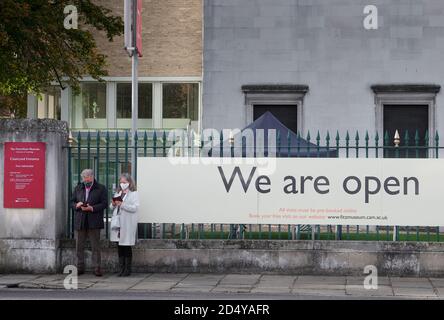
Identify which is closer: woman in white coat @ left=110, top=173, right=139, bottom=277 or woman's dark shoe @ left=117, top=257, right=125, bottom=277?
woman in white coat @ left=110, top=173, right=139, bottom=277

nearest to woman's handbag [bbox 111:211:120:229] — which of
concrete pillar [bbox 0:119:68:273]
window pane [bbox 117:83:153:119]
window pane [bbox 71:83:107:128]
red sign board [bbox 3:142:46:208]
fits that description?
concrete pillar [bbox 0:119:68:273]

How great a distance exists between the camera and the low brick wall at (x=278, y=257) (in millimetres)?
14648

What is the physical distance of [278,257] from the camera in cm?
1488

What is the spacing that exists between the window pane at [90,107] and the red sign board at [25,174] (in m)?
9.26

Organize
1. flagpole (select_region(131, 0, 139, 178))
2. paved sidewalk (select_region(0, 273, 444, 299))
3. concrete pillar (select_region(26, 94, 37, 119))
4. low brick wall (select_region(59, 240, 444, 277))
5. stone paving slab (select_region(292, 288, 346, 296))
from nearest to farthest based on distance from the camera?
stone paving slab (select_region(292, 288, 346, 296))
paved sidewalk (select_region(0, 273, 444, 299))
low brick wall (select_region(59, 240, 444, 277))
flagpole (select_region(131, 0, 139, 178))
concrete pillar (select_region(26, 94, 37, 119))

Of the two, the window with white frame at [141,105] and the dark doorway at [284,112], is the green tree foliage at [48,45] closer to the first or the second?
the window with white frame at [141,105]

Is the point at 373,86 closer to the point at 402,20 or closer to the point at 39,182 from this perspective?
the point at 402,20

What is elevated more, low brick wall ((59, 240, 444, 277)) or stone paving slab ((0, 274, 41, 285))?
low brick wall ((59, 240, 444, 277))

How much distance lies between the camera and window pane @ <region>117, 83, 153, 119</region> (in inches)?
955

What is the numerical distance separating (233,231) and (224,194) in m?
0.77

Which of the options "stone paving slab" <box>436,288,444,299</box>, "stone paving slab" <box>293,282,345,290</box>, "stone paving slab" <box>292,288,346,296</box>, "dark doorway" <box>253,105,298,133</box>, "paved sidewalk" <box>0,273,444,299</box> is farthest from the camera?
"dark doorway" <box>253,105,298,133</box>

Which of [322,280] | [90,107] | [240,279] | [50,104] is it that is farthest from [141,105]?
[322,280]

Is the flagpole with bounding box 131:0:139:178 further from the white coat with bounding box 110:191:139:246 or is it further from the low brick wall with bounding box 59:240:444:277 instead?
the low brick wall with bounding box 59:240:444:277

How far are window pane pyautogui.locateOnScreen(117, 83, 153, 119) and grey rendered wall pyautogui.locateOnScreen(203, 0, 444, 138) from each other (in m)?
2.09
